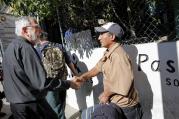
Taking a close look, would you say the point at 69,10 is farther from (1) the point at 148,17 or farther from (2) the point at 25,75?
(2) the point at 25,75

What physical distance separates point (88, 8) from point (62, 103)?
3.16 metres

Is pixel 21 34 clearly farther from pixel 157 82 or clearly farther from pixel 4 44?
pixel 4 44

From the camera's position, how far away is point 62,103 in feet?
21.8

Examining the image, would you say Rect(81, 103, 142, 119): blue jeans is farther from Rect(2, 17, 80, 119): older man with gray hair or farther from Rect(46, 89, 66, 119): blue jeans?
Rect(46, 89, 66, 119): blue jeans

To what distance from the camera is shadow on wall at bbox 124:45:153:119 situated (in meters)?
5.54

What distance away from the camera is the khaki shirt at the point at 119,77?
15.4 ft

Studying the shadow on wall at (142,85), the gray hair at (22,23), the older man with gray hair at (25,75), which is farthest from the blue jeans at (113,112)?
the gray hair at (22,23)

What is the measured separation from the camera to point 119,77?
468 centimetres

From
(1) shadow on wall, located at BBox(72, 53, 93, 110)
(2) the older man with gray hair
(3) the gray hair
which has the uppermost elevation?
(3) the gray hair

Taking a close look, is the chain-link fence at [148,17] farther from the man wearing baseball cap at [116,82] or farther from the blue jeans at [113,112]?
the blue jeans at [113,112]

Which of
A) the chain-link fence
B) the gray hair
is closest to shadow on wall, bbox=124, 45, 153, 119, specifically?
the gray hair

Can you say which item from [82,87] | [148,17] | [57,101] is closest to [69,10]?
[148,17]

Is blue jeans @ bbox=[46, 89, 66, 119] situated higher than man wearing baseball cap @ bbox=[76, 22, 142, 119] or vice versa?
man wearing baseball cap @ bbox=[76, 22, 142, 119]

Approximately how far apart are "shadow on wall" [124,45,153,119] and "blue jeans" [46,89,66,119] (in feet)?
4.76
